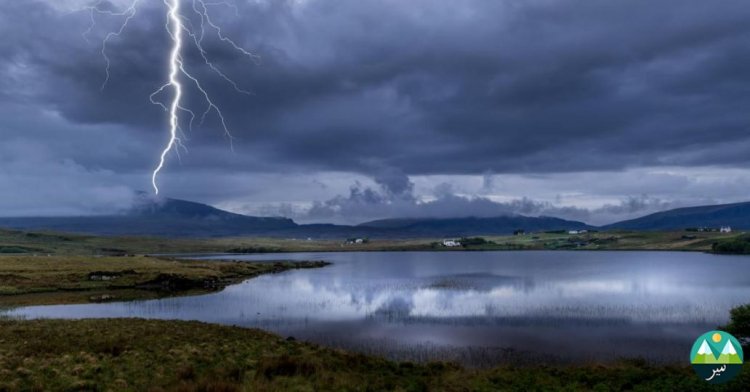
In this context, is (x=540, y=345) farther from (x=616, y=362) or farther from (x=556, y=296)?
(x=556, y=296)

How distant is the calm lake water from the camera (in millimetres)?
40188

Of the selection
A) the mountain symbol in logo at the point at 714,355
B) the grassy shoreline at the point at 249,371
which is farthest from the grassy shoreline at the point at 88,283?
the mountain symbol in logo at the point at 714,355

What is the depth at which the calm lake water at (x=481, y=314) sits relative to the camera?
4019 cm

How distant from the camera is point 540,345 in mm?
41438

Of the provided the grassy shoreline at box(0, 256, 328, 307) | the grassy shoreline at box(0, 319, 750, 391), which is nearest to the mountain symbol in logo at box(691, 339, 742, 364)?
the grassy shoreline at box(0, 319, 750, 391)

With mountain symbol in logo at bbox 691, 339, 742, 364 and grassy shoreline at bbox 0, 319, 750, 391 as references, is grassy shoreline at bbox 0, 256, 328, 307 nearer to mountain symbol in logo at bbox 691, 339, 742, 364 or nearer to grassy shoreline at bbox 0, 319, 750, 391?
grassy shoreline at bbox 0, 319, 750, 391

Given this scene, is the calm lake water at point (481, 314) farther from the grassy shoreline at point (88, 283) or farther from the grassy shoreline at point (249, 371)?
the grassy shoreline at point (88, 283)

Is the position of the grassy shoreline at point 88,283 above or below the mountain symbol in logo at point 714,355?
below

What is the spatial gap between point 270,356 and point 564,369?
1954cm

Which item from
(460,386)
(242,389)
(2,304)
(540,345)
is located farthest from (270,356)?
(2,304)

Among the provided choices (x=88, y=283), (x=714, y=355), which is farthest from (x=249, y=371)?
(x=88, y=283)

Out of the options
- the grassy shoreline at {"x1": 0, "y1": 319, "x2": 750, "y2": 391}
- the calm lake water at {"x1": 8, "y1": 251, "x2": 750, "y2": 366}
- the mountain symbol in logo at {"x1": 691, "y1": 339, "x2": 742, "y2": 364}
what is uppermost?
the mountain symbol in logo at {"x1": 691, "y1": 339, "x2": 742, "y2": 364}

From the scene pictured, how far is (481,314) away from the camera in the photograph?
58719 mm

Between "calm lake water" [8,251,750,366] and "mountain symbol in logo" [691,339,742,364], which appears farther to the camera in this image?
"calm lake water" [8,251,750,366]
